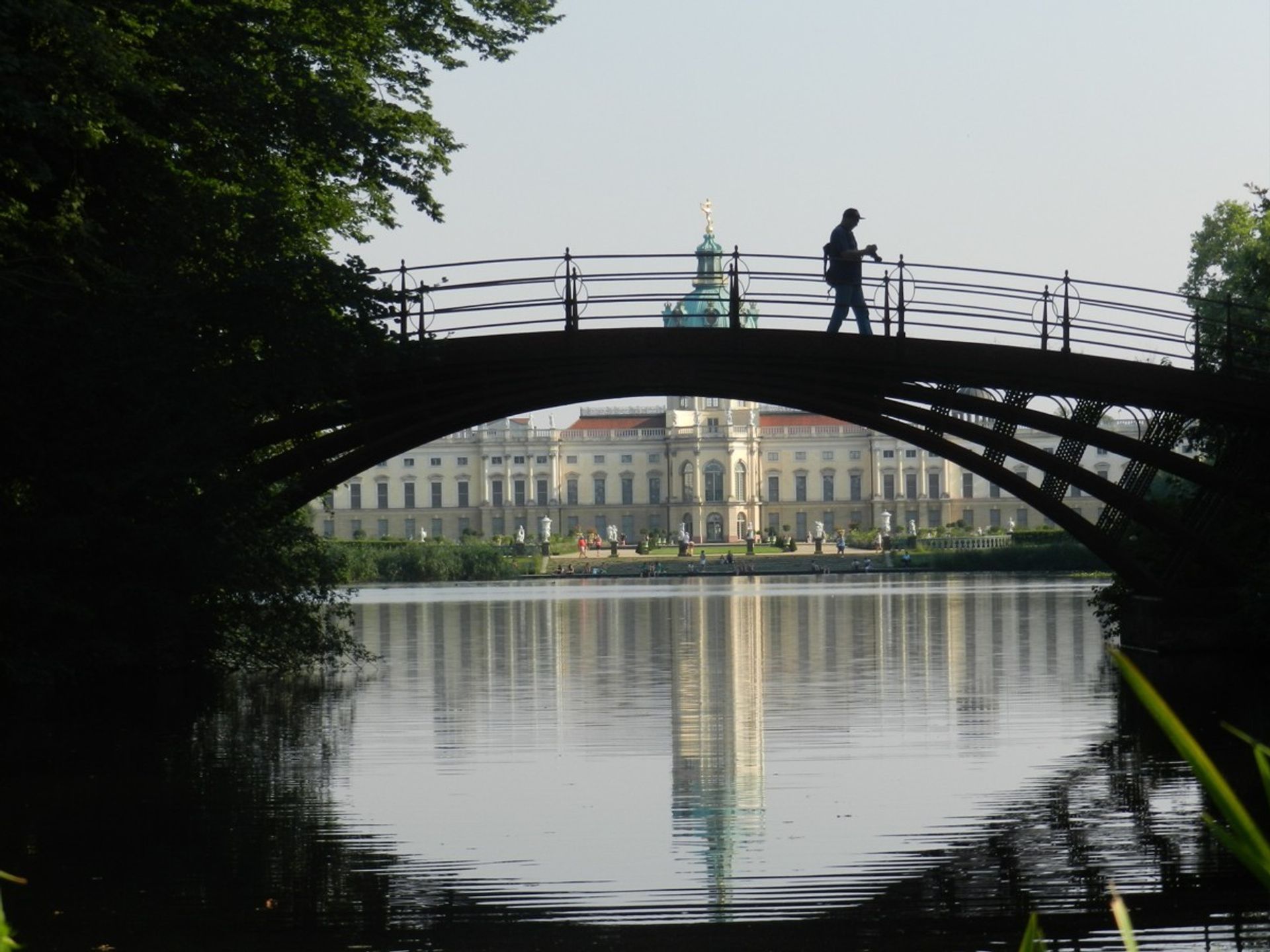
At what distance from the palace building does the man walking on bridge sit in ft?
386

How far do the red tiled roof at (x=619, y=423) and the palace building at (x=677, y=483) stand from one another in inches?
14.6

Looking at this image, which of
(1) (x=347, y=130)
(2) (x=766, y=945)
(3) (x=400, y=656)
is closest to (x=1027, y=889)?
(2) (x=766, y=945)

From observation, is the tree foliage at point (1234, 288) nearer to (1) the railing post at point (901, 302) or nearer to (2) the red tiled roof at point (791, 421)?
(1) the railing post at point (901, 302)

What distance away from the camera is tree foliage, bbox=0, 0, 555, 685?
14.7 m

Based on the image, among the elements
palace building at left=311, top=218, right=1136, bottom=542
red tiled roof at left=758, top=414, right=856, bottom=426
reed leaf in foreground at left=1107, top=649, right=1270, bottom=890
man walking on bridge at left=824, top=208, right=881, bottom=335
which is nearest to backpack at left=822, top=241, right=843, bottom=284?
man walking on bridge at left=824, top=208, right=881, bottom=335

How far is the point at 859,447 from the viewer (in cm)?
14012

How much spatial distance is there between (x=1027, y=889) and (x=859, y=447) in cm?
13310

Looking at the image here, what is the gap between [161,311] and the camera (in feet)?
52.3

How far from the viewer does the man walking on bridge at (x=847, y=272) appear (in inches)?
750

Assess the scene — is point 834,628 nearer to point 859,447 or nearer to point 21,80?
point 21,80

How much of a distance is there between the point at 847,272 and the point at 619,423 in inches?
5076

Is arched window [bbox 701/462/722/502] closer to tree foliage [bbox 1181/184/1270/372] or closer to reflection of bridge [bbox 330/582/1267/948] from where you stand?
tree foliage [bbox 1181/184/1270/372]

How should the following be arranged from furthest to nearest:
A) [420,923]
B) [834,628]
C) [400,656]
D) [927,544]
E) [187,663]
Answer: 1. [927,544]
2. [834,628]
3. [400,656]
4. [187,663]
5. [420,923]

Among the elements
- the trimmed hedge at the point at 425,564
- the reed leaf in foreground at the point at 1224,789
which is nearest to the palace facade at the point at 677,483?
the trimmed hedge at the point at 425,564
